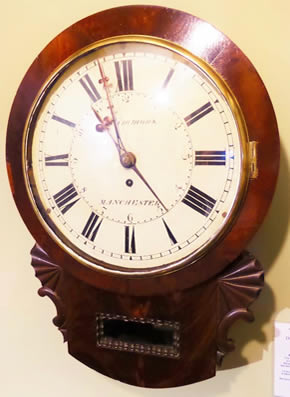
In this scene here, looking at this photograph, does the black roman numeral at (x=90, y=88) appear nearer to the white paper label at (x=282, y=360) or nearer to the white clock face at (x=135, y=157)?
the white clock face at (x=135, y=157)

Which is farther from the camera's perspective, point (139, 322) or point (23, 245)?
point (23, 245)

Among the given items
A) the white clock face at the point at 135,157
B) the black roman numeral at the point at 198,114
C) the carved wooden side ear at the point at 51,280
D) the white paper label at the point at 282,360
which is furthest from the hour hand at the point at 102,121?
the white paper label at the point at 282,360

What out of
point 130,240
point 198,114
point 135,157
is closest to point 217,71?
point 198,114

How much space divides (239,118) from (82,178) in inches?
9.7

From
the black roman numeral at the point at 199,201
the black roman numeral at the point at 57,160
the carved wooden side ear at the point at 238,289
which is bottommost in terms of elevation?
the carved wooden side ear at the point at 238,289

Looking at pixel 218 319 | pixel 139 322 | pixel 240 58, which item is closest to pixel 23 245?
pixel 139 322

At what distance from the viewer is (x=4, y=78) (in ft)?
2.64

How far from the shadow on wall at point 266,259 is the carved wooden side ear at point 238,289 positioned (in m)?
0.07

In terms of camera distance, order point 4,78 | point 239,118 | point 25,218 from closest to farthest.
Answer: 1. point 239,118
2. point 25,218
3. point 4,78

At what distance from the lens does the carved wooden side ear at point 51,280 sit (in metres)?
0.72

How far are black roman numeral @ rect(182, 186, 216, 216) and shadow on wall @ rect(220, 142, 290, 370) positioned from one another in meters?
0.13

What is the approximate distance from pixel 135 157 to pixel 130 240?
121 mm

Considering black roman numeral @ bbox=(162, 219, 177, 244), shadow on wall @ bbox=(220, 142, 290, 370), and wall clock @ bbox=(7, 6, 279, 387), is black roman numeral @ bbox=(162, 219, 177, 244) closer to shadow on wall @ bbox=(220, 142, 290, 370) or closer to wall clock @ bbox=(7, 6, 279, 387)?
wall clock @ bbox=(7, 6, 279, 387)

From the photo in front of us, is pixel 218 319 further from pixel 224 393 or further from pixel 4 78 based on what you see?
pixel 4 78
